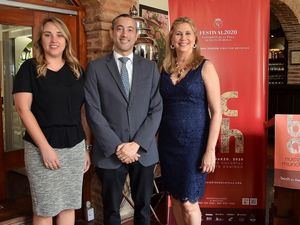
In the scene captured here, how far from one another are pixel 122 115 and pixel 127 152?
21 cm

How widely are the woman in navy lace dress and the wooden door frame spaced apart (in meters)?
1.03

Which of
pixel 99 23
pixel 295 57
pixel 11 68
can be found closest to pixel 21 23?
pixel 11 68

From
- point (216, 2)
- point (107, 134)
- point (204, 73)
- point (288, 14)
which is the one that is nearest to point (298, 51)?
point (288, 14)

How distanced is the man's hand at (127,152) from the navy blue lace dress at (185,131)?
0.27 meters

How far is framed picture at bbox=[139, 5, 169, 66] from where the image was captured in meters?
3.98

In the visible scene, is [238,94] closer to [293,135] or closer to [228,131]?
[228,131]

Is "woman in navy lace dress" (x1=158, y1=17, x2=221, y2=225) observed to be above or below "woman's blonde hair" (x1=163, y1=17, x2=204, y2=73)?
below

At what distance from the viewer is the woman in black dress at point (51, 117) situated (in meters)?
1.89

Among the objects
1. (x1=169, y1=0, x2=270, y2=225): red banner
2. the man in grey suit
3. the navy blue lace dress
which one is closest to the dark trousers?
the man in grey suit

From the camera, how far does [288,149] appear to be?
8.16 feet

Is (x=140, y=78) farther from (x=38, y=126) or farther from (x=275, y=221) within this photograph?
(x=275, y=221)

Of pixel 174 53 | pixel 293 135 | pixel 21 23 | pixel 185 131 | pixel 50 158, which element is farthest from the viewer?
pixel 21 23

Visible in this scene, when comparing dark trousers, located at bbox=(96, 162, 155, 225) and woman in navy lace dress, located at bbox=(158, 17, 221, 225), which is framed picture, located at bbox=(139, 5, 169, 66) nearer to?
woman in navy lace dress, located at bbox=(158, 17, 221, 225)

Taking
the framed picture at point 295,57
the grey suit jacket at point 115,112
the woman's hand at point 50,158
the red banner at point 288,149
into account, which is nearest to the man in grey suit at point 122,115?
the grey suit jacket at point 115,112
